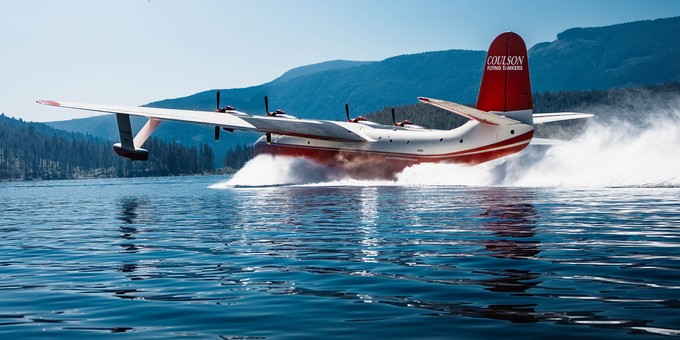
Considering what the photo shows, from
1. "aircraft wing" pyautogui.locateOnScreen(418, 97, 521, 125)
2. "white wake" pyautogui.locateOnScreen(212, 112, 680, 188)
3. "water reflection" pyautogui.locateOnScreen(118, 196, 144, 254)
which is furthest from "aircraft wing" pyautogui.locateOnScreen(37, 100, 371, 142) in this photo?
"water reflection" pyautogui.locateOnScreen(118, 196, 144, 254)

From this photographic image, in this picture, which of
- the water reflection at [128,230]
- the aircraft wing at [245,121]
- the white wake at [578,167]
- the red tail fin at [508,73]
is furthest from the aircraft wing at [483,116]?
the water reflection at [128,230]

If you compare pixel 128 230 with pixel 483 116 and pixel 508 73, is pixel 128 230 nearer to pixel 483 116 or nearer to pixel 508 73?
pixel 483 116

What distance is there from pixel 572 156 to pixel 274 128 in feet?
67.5

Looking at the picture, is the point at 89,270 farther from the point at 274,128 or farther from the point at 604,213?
the point at 274,128

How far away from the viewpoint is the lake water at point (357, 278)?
8023mm

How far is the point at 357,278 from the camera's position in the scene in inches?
445

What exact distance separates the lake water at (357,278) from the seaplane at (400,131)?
21.0 meters

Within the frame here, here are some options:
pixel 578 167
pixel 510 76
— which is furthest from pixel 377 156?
pixel 578 167

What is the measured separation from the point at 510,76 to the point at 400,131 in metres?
10.3

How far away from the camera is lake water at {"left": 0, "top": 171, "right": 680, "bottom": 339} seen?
8023 millimetres

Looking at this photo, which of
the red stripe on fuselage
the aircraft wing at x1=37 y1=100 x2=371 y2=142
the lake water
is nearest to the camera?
the lake water

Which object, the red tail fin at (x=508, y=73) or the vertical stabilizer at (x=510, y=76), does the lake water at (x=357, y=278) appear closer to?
the vertical stabilizer at (x=510, y=76)

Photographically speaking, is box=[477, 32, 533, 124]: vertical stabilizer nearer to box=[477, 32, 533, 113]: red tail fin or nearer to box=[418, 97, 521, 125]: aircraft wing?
box=[477, 32, 533, 113]: red tail fin

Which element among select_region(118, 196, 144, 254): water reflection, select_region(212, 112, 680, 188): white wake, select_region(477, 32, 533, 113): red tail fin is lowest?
select_region(118, 196, 144, 254): water reflection
